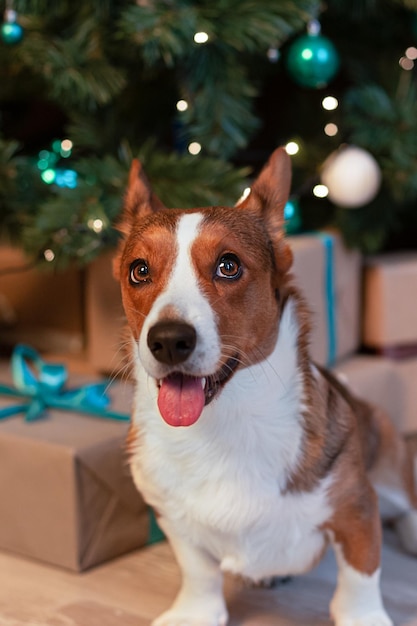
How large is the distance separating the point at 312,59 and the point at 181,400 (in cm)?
90

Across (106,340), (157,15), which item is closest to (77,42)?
(157,15)

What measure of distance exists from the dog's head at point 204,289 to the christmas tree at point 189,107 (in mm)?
396

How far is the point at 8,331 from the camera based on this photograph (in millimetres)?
2131

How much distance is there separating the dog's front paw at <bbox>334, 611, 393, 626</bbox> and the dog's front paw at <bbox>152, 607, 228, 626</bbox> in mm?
173

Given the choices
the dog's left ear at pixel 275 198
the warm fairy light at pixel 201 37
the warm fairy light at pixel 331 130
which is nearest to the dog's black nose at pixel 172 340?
the dog's left ear at pixel 275 198

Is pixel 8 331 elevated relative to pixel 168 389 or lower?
lower

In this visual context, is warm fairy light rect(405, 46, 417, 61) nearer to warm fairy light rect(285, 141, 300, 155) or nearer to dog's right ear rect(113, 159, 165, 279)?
warm fairy light rect(285, 141, 300, 155)

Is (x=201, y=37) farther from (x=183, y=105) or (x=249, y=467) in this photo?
(x=249, y=467)

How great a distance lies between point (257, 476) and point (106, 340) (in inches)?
29.4

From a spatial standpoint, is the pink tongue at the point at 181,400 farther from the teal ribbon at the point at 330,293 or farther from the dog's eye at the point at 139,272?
the teal ribbon at the point at 330,293

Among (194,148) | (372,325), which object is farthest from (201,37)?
(372,325)

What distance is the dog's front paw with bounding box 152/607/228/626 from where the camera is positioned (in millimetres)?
1245

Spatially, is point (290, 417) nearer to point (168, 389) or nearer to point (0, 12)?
point (168, 389)

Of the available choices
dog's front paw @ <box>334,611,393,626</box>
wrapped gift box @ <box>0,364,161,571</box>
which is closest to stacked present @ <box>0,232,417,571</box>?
wrapped gift box @ <box>0,364,161,571</box>
